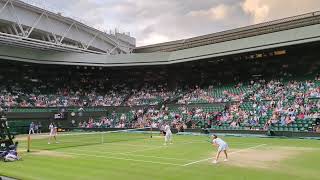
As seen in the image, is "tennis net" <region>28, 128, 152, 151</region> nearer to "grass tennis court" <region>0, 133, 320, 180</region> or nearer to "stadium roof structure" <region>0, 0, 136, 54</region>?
"grass tennis court" <region>0, 133, 320, 180</region>

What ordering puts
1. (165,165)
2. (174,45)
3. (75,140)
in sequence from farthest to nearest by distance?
(174,45), (75,140), (165,165)

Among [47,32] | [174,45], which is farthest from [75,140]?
[174,45]

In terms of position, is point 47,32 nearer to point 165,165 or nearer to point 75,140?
point 75,140

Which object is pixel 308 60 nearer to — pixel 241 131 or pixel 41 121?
pixel 241 131

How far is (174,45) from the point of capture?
199ft

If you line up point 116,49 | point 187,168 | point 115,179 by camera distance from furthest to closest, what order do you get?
point 116,49
point 187,168
point 115,179

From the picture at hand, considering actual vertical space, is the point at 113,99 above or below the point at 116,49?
below

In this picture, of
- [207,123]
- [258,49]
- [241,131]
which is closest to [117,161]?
[241,131]

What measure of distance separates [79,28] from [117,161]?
38.5m

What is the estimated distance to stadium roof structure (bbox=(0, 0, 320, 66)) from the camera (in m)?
43.2

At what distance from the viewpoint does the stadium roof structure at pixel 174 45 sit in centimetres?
4325

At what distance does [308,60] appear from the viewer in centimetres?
4834

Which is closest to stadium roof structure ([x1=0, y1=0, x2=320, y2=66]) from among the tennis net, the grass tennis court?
the tennis net

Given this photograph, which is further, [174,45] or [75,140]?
[174,45]
